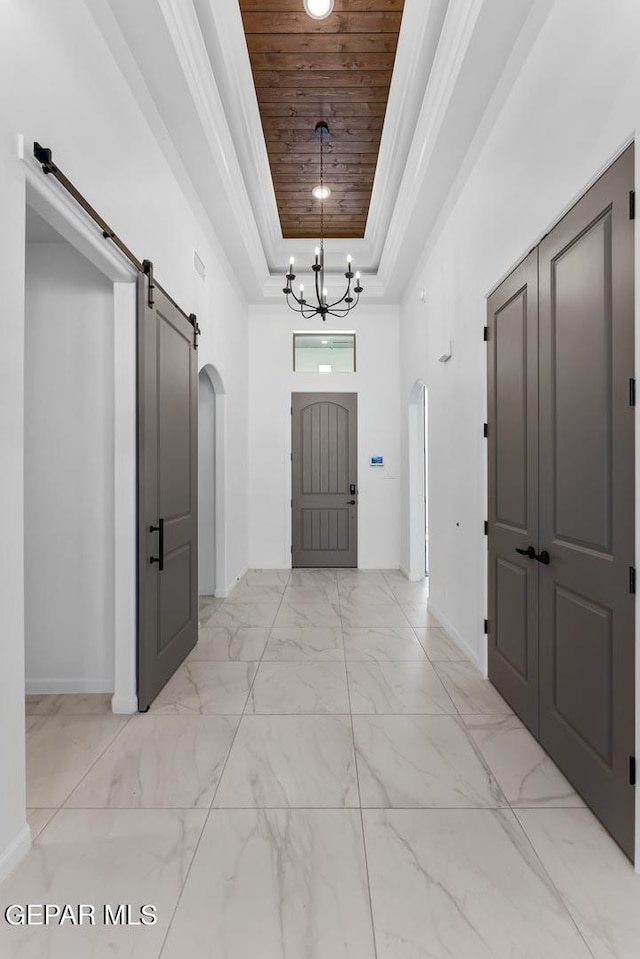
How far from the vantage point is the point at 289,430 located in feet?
21.6

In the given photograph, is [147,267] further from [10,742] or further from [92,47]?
[10,742]

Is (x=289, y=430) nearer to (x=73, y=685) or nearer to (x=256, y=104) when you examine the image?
(x=256, y=104)

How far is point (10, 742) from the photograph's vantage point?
64.6 inches

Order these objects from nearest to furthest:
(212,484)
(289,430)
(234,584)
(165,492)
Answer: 1. (165,492)
2. (212,484)
3. (234,584)
4. (289,430)

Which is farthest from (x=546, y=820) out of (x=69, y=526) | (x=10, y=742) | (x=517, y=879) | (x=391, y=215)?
(x=391, y=215)

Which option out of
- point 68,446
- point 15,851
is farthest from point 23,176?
point 15,851

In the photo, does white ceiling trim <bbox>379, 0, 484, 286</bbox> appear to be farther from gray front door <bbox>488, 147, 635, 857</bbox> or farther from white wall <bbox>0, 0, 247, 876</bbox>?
white wall <bbox>0, 0, 247, 876</bbox>

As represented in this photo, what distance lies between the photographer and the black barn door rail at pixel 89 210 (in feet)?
5.83

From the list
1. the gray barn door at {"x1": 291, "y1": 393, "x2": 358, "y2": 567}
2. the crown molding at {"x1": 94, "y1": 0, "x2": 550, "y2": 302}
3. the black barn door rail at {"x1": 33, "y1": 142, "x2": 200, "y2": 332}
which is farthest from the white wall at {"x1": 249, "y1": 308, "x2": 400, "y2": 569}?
the black barn door rail at {"x1": 33, "y1": 142, "x2": 200, "y2": 332}

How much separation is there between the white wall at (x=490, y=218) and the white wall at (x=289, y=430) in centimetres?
106

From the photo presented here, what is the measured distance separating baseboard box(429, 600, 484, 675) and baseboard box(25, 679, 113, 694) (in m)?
2.33

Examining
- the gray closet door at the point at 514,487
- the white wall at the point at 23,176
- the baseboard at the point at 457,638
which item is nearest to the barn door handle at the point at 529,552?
the gray closet door at the point at 514,487

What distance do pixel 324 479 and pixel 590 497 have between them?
4.81 meters

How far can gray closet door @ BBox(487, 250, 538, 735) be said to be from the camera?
95.0 inches
